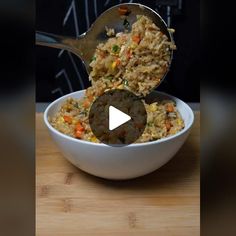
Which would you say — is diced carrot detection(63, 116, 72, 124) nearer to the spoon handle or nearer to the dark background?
the spoon handle

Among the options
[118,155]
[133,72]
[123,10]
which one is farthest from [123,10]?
[118,155]

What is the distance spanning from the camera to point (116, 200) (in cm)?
55

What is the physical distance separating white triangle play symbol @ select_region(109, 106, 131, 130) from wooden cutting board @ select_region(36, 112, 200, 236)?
0.11 meters

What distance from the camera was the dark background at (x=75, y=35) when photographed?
0.79 m

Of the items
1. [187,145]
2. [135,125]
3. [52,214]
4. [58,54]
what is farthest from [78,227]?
[58,54]

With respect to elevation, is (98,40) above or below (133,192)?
above

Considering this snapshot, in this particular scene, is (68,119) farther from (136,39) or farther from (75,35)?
(75,35)

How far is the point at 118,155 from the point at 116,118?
0.04m

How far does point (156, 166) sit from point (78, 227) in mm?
127

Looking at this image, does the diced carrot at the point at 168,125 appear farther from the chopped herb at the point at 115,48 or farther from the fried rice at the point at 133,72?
the chopped herb at the point at 115,48
